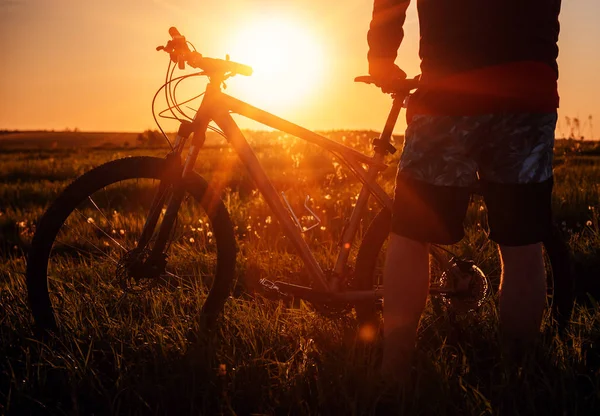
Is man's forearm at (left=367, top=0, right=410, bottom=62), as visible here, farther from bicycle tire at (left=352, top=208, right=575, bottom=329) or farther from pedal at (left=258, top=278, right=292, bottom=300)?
pedal at (left=258, top=278, right=292, bottom=300)

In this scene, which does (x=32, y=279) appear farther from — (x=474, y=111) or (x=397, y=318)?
(x=474, y=111)

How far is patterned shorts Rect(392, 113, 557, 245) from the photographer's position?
232cm

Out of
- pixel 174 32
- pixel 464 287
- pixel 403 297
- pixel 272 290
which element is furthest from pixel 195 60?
pixel 464 287

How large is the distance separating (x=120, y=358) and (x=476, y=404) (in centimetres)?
178

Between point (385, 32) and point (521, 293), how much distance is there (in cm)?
140

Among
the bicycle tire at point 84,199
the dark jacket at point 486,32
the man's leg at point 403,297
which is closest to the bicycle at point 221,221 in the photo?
the bicycle tire at point 84,199

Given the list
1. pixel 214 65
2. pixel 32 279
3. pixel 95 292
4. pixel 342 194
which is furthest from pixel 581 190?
pixel 32 279

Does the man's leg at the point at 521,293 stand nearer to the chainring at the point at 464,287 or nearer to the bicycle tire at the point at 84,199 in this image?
the chainring at the point at 464,287

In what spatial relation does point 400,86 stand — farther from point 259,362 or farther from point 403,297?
point 259,362

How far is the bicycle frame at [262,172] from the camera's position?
309 cm

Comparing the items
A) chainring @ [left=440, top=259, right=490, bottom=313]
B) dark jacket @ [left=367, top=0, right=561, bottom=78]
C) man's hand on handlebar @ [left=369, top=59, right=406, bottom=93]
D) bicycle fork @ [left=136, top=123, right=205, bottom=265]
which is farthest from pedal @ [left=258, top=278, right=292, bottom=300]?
dark jacket @ [left=367, top=0, right=561, bottom=78]

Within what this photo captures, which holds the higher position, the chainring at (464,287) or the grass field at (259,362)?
the chainring at (464,287)

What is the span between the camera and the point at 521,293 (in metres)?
2.58

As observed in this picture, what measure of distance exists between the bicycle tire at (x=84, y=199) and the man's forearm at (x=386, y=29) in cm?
123
